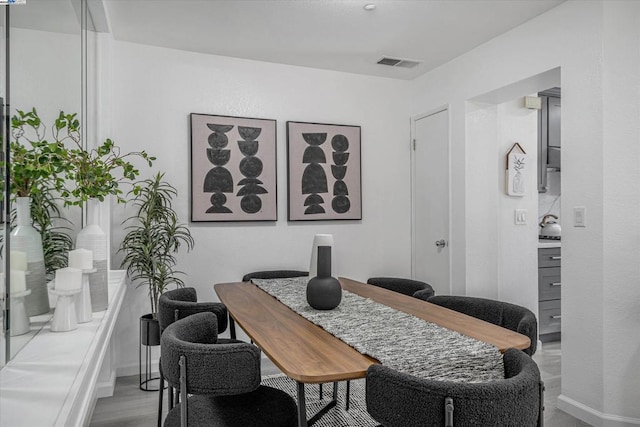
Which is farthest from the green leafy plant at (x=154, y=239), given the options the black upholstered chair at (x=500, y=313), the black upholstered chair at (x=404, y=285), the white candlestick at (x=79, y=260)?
the black upholstered chair at (x=500, y=313)

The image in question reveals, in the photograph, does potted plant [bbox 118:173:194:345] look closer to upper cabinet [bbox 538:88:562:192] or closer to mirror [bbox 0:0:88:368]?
mirror [bbox 0:0:88:368]

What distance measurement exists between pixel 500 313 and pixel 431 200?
6.87 ft

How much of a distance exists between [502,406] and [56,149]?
1549mm

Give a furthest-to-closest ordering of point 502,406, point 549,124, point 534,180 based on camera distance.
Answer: point 549,124, point 534,180, point 502,406

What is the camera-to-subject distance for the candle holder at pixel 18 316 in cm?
126

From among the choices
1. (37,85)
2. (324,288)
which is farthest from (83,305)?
(324,288)

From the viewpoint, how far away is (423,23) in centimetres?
310

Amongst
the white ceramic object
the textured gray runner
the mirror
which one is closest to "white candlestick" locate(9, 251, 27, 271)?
the mirror

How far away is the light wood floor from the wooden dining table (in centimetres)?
97

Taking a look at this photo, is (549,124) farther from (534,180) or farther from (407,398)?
(407,398)

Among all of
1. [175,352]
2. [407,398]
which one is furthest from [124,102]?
[407,398]

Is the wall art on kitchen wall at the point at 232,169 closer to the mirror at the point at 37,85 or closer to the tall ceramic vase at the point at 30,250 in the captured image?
the mirror at the point at 37,85

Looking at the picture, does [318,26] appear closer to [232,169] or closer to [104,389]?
[232,169]

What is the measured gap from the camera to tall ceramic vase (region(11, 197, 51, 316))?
4.40 feet
